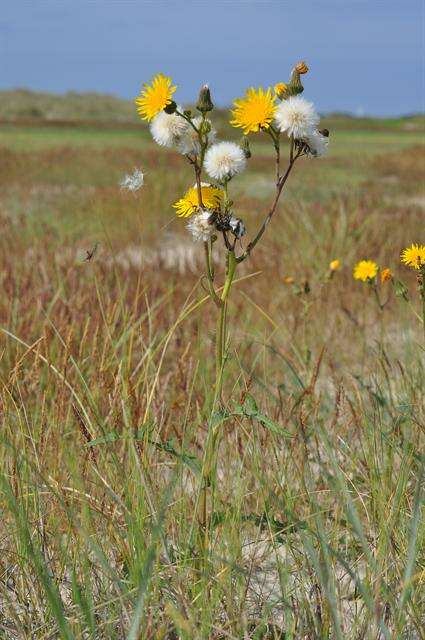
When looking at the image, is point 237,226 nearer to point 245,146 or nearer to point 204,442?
point 245,146

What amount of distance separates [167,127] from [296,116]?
0.24m

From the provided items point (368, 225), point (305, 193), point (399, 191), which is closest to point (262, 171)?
point (399, 191)

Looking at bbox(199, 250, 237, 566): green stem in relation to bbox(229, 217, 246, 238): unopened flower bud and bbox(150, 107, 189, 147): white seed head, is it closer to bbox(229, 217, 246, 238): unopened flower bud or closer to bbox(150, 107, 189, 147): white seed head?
bbox(229, 217, 246, 238): unopened flower bud

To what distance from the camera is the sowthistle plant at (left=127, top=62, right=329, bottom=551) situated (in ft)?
4.76

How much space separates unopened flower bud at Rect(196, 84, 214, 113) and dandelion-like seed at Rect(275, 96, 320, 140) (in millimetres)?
123

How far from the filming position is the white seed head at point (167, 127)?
1.50 meters

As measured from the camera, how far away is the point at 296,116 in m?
1.45

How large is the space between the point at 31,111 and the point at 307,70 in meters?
55.6

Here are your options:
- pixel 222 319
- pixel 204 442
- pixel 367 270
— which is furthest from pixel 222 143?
pixel 367 270

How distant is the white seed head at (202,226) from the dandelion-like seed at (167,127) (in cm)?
15

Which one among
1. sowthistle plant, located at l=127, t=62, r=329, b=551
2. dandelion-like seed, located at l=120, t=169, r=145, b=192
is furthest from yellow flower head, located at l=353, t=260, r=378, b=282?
dandelion-like seed, located at l=120, t=169, r=145, b=192

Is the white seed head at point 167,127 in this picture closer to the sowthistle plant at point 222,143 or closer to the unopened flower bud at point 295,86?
the sowthistle plant at point 222,143

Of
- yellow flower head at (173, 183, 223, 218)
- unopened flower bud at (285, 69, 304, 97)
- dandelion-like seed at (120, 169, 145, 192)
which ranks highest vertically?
unopened flower bud at (285, 69, 304, 97)

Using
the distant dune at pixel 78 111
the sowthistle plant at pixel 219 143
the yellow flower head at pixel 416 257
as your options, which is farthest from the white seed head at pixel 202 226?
the distant dune at pixel 78 111
